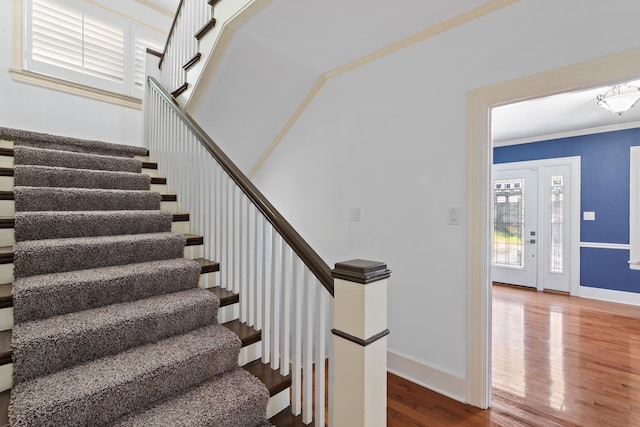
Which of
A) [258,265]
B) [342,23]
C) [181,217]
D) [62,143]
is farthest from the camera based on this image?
[62,143]

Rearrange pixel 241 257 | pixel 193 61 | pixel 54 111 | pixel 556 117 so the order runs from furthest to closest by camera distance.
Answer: pixel 556 117 < pixel 54 111 < pixel 193 61 < pixel 241 257

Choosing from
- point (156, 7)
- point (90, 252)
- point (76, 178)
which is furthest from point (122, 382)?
point (156, 7)

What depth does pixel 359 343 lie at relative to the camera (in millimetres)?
→ 1129

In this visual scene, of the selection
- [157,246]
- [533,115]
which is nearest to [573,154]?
[533,115]

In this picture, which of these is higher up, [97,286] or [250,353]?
[97,286]

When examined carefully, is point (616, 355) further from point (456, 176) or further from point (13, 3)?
point (13, 3)

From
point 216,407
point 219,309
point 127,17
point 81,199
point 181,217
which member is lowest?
point 216,407

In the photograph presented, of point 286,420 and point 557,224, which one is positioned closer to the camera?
point 286,420

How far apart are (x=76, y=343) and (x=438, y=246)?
218 centimetres

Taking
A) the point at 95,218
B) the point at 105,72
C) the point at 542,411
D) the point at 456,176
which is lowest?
the point at 542,411

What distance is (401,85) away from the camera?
238 centimetres

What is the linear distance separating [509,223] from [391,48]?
4475 millimetres

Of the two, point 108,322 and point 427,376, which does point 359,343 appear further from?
point 427,376

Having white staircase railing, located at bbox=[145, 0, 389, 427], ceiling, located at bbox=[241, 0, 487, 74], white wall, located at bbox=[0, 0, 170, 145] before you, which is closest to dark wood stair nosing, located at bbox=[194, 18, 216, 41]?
white staircase railing, located at bbox=[145, 0, 389, 427]
